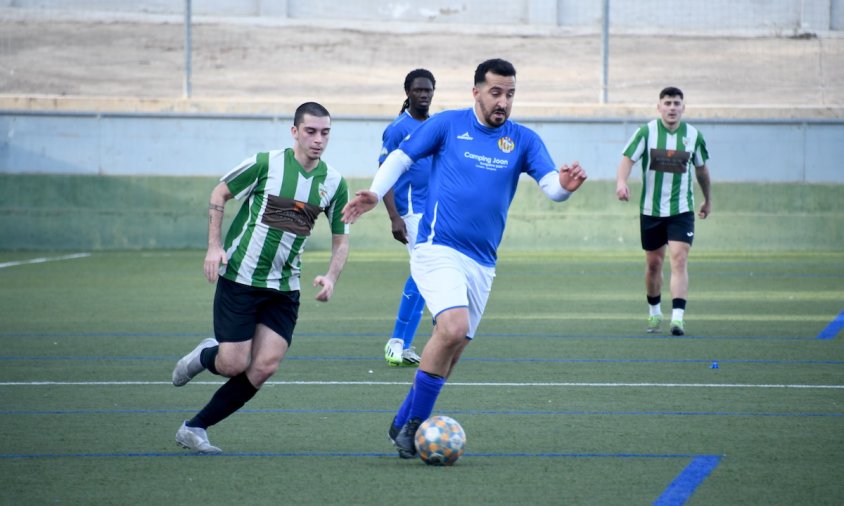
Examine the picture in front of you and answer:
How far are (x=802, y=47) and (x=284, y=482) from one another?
29.5 metres

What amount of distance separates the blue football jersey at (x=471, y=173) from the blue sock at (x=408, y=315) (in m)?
3.26

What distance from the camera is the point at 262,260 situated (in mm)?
7211

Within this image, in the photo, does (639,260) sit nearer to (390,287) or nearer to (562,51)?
(390,287)

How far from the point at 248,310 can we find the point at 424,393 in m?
1.04

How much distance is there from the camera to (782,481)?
20.7 feet

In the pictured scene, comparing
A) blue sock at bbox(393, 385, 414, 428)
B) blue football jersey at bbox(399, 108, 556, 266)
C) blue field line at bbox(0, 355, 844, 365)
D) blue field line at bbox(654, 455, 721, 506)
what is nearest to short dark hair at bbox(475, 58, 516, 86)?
blue football jersey at bbox(399, 108, 556, 266)

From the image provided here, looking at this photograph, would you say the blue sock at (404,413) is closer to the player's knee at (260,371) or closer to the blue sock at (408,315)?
the player's knee at (260,371)

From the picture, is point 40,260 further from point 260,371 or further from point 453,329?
point 453,329

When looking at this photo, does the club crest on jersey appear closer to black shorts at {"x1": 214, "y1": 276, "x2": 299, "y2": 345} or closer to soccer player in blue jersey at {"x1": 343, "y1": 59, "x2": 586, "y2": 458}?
soccer player in blue jersey at {"x1": 343, "y1": 59, "x2": 586, "y2": 458}

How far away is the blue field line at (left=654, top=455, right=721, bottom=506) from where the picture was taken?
5.94 m

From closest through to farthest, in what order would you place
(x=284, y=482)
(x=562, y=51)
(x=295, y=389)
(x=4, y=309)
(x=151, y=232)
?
(x=284, y=482) → (x=295, y=389) → (x=4, y=309) → (x=151, y=232) → (x=562, y=51)

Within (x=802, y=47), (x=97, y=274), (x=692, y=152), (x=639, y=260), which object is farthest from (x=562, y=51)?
(x=692, y=152)

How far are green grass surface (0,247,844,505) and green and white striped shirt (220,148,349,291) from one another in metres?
0.92

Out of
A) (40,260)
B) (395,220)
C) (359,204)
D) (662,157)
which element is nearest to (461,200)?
(359,204)
